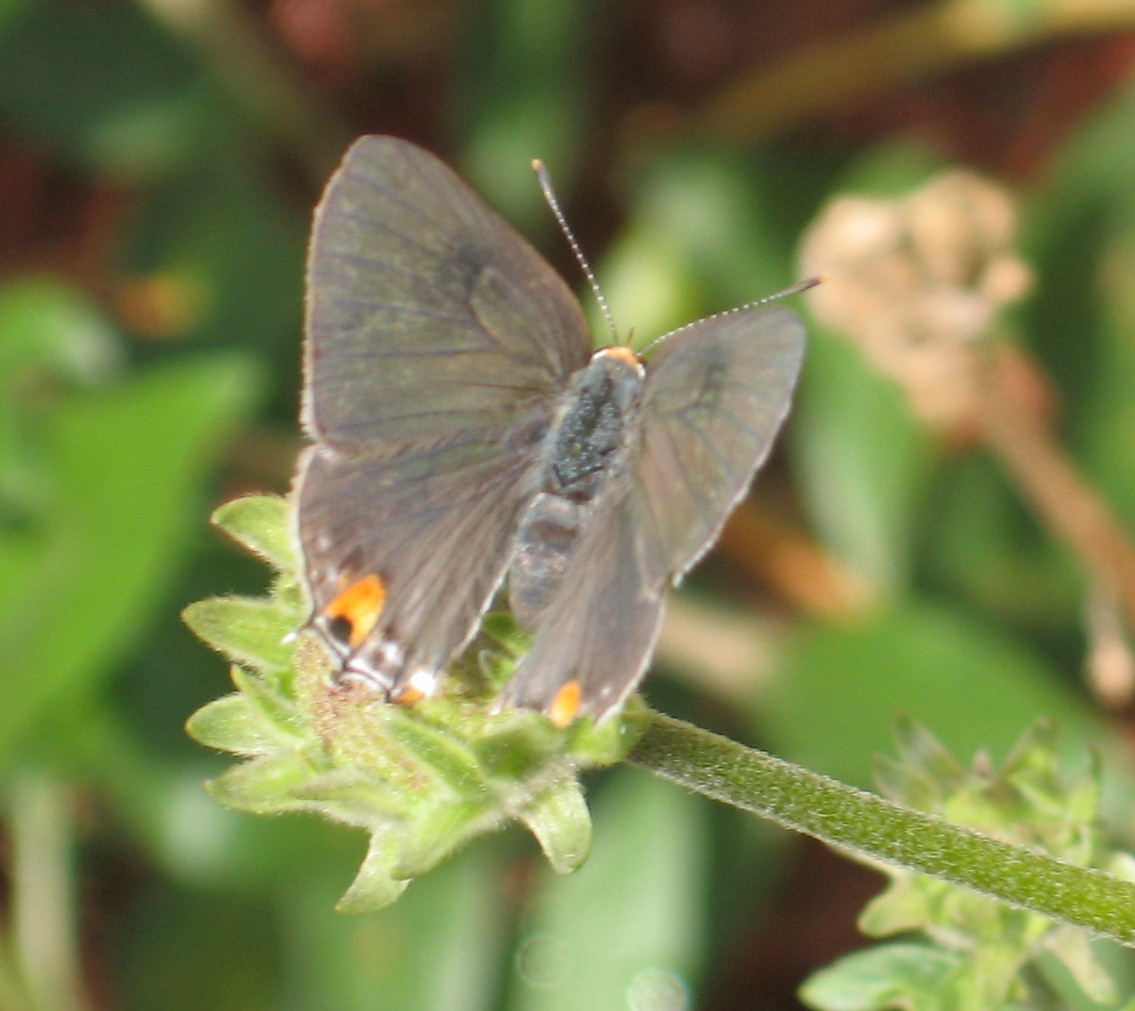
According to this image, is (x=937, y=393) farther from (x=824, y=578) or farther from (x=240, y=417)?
(x=240, y=417)

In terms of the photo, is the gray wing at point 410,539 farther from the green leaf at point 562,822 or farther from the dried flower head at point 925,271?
the dried flower head at point 925,271

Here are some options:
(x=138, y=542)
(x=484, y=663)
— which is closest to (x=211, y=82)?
(x=138, y=542)

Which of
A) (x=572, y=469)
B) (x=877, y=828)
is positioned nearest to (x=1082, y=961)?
(x=877, y=828)

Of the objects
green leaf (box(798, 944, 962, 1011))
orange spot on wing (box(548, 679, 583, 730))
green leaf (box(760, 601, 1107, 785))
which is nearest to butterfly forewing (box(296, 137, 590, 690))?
orange spot on wing (box(548, 679, 583, 730))

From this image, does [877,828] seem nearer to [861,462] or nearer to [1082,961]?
[1082,961]

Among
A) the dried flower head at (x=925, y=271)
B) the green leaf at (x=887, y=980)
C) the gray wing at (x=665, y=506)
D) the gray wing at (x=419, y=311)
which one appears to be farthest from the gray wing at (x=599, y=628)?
the dried flower head at (x=925, y=271)

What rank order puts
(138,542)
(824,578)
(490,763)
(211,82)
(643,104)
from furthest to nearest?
(643,104), (211,82), (824,578), (138,542), (490,763)
